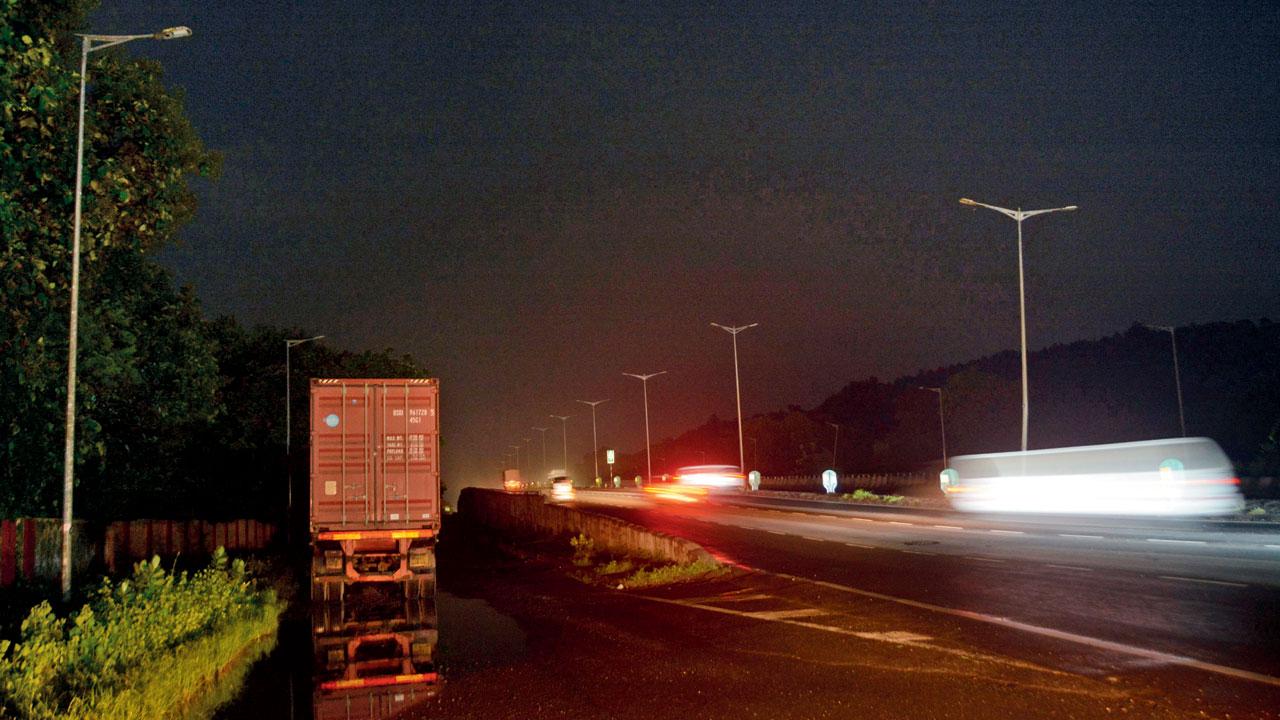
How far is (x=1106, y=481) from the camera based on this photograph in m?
34.7

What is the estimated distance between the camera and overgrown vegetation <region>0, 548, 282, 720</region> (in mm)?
9266

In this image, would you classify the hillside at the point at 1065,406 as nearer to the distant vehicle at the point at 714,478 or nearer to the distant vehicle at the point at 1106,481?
the distant vehicle at the point at 714,478

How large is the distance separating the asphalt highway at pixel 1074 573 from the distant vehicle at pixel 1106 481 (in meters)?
1.90

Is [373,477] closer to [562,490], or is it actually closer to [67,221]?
[67,221]

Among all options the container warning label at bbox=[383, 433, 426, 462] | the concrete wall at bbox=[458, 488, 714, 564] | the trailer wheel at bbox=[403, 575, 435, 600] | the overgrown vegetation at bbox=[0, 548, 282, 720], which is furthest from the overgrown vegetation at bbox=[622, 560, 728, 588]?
the overgrown vegetation at bbox=[0, 548, 282, 720]

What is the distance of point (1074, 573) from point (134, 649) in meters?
14.0

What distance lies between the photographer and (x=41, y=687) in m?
9.56

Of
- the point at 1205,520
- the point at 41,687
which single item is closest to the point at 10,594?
the point at 41,687

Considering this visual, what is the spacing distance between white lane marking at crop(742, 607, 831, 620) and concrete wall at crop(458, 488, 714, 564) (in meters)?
6.56

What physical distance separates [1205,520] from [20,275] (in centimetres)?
2851

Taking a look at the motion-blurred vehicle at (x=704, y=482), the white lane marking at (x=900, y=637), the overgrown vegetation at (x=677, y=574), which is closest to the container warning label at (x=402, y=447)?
the overgrown vegetation at (x=677, y=574)

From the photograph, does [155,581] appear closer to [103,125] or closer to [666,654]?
[666,654]

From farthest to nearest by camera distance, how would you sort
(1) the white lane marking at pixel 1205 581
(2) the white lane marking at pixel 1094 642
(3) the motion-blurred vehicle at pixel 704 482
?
(3) the motion-blurred vehicle at pixel 704 482 < (1) the white lane marking at pixel 1205 581 < (2) the white lane marking at pixel 1094 642

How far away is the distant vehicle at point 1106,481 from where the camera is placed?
31.0m
